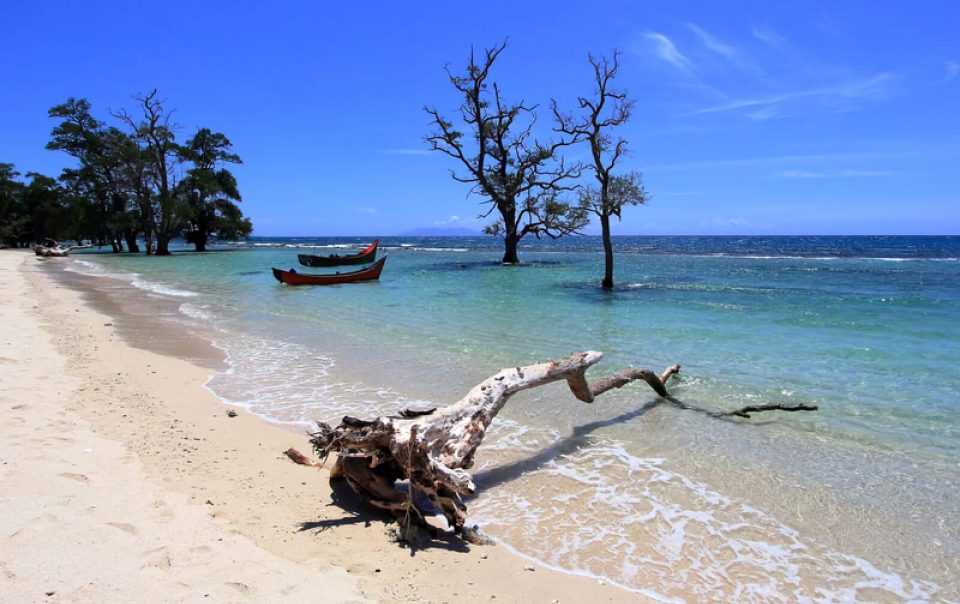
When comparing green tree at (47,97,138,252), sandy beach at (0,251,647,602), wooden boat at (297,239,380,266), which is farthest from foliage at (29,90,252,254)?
sandy beach at (0,251,647,602)

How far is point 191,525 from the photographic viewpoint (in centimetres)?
332

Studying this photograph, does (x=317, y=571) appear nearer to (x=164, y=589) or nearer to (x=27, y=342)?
(x=164, y=589)

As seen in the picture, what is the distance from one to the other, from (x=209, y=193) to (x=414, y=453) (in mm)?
53696

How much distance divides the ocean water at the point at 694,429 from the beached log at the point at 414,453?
0.42 metres

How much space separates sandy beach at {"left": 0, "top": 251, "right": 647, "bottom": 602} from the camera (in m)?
2.75

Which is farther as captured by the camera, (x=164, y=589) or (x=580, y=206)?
(x=580, y=206)

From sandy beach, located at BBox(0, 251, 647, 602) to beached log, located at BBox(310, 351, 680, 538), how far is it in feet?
0.65

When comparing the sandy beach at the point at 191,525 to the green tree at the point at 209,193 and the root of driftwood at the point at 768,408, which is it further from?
the green tree at the point at 209,193

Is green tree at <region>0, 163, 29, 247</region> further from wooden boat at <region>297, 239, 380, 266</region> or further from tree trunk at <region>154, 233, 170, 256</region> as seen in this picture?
wooden boat at <region>297, 239, 380, 266</region>

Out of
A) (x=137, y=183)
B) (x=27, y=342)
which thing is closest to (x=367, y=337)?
(x=27, y=342)

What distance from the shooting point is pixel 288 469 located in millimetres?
4527

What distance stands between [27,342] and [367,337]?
5542 millimetres

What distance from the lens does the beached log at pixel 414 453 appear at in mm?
3666

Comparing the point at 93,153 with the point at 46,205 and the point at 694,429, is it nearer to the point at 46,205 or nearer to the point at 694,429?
the point at 46,205
